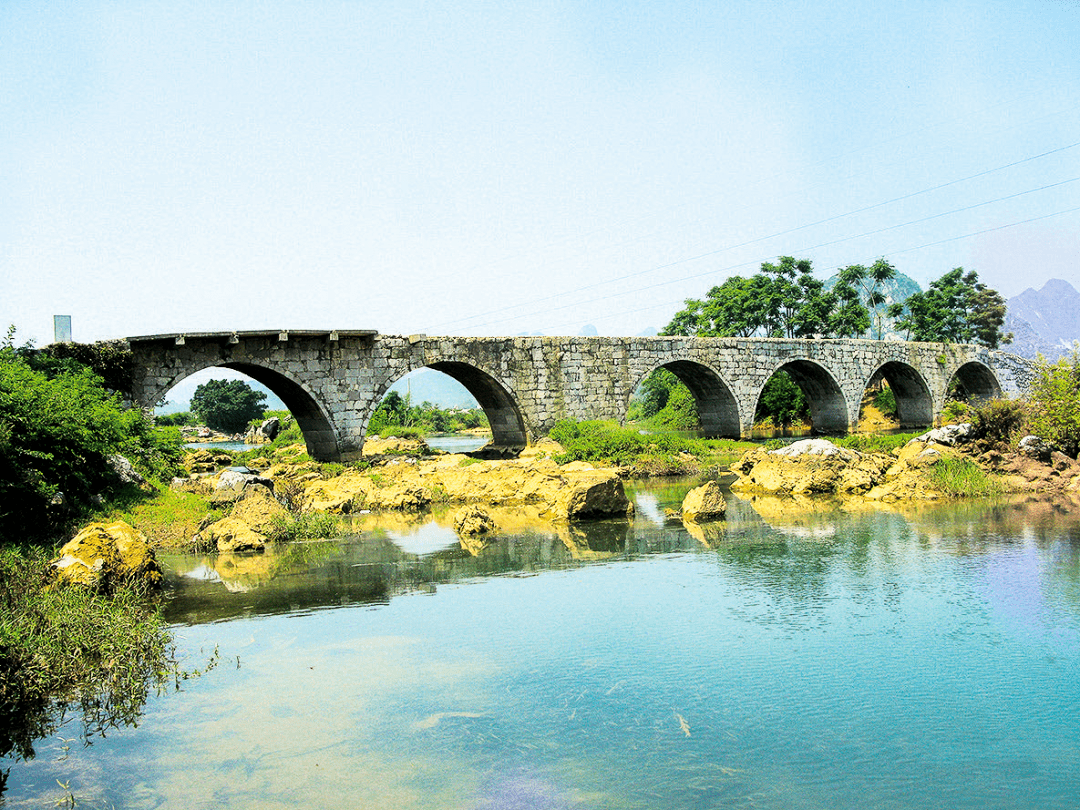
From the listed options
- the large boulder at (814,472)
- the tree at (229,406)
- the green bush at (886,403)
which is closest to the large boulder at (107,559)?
the large boulder at (814,472)

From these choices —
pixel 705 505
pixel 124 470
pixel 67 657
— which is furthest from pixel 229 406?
pixel 67 657

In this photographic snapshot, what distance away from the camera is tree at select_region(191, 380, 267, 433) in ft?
179

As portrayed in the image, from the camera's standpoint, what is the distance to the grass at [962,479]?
1510 cm

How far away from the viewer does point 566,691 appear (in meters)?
6.16

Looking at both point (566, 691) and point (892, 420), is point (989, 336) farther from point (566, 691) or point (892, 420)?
point (566, 691)

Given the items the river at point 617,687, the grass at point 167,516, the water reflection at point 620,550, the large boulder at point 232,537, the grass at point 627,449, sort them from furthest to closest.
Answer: the grass at point 627,449, the grass at point 167,516, the large boulder at point 232,537, the water reflection at point 620,550, the river at point 617,687

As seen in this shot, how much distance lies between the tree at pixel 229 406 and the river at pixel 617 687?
46426mm

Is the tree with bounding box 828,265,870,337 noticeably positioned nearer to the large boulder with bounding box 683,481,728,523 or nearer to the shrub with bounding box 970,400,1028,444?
the shrub with bounding box 970,400,1028,444

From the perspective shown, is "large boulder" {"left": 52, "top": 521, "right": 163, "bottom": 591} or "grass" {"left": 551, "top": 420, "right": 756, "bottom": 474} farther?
"grass" {"left": 551, "top": 420, "right": 756, "bottom": 474}

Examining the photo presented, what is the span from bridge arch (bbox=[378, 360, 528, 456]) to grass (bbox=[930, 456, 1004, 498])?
38.1ft

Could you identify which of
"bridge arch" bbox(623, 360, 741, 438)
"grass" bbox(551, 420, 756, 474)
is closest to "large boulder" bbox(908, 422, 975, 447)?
"grass" bbox(551, 420, 756, 474)

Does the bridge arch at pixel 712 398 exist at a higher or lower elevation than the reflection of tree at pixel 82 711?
higher

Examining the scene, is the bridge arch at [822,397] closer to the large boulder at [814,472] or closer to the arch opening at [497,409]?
the arch opening at [497,409]

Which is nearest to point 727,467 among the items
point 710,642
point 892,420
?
point 710,642
